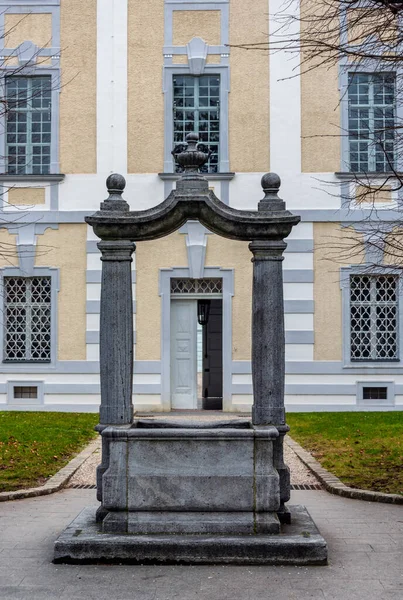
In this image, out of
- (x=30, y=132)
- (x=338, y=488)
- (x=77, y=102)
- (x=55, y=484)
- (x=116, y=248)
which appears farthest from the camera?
(x=30, y=132)

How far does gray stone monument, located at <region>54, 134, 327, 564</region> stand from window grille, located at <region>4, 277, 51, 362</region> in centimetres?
1035

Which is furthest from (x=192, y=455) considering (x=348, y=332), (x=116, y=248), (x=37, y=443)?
(x=348, y=332)

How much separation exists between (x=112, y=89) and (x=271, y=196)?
11131mm

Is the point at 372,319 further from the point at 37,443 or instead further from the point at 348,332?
the point at 37,443

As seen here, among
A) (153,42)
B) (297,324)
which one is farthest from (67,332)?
(153,42)

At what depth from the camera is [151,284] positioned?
1800cm

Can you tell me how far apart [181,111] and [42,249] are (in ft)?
13.2

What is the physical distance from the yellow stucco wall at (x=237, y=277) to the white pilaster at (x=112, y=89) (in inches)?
97.8

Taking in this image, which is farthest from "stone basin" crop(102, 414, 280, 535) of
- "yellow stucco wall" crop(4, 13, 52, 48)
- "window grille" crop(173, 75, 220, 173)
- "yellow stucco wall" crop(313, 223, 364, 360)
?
"yellow stucco wall" crop(4, 13, 52, 48)

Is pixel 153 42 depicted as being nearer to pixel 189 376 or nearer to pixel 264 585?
pixel 189 376

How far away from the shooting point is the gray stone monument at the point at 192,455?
6.78 meters

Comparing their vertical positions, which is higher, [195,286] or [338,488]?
[195,286]

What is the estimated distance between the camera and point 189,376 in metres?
18.3

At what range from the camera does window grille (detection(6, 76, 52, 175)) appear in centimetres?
1841
